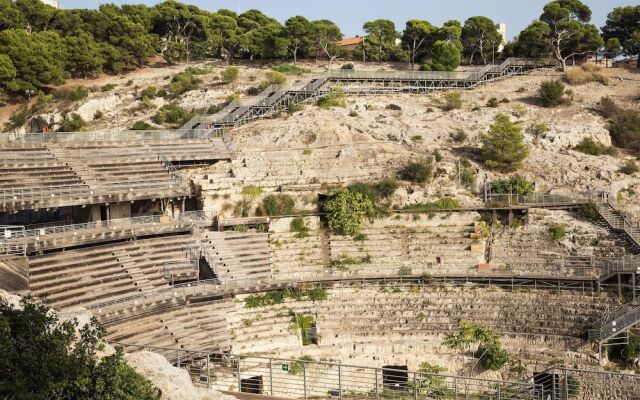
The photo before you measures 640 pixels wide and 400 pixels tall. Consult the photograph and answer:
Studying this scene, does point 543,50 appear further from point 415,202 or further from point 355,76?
point 415,202

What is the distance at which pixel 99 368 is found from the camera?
40.1 ft

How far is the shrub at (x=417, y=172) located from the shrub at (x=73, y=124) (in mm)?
24076

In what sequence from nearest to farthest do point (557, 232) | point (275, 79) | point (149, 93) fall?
point (557, 232), point (275, 79), point (149, 93)

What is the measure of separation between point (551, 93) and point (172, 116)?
92.5 feet

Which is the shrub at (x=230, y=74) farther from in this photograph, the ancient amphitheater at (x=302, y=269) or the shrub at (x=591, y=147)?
A: the shrub at (x=591, y=147)

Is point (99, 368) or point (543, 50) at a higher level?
point (543, 50)

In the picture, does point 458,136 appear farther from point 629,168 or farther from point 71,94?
point 71,94

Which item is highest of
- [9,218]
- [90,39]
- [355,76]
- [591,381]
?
[90,39]

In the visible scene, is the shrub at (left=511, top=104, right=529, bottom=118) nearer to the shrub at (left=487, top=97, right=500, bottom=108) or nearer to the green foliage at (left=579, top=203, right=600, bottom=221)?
the shrub at (left=487, top=97, right=500, bottom=108)

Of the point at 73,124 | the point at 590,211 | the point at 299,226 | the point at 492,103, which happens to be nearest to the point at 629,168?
the point at 590,211

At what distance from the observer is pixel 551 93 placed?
4966 cm

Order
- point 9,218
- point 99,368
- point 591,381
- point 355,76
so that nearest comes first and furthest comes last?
point 99,368 → point 591,381 → point 9,218 → point 355,76

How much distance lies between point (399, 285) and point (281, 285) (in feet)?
19.5

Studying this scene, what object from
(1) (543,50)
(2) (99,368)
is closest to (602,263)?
(2) (99,368)
